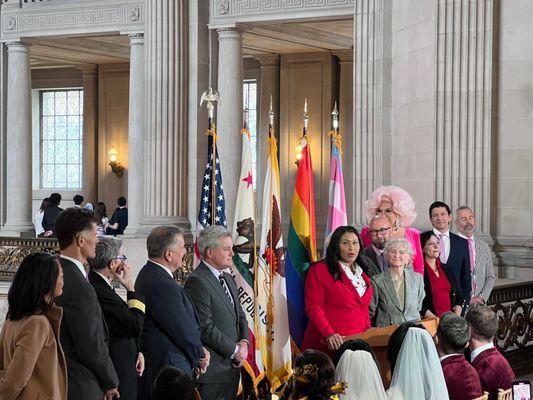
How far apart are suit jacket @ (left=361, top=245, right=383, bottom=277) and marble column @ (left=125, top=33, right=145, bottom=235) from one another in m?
12.8

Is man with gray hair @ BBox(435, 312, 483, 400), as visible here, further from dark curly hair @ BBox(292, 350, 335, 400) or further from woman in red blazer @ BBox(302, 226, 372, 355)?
woman in red blazer @ BBox(302, 226, 372, 355)

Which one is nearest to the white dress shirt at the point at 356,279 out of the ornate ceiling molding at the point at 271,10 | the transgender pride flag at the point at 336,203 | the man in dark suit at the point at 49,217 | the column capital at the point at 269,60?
the transgender pride flag at the point at 336,203

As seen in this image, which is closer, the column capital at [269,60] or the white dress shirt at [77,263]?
the white dress shirt at [77,263]

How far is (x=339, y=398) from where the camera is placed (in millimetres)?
5629

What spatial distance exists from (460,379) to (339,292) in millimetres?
1869

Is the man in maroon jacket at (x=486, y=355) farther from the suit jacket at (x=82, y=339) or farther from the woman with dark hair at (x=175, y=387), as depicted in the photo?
the woman with dark hair at (x=175, y=387)

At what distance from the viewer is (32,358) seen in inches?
216

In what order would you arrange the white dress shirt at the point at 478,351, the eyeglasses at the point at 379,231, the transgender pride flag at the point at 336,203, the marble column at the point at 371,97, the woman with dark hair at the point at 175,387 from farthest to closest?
the marble column at the point at 371,97 < the transgender pride flag at the point at 336,203 < the eyeglasses at the point at 379,231 < the white dress shirt at the point at 478,351 < the woman with dark hair at the point at 175,387

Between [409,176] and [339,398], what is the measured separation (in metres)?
8.83

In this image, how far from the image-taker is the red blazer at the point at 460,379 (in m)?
6.40

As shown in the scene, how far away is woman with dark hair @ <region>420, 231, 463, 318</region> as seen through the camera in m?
9.11

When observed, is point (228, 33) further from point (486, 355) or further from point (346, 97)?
point (486, 355)

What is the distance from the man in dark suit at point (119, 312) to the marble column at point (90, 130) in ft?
73.2

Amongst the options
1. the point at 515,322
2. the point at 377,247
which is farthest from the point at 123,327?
the point at 515,322
